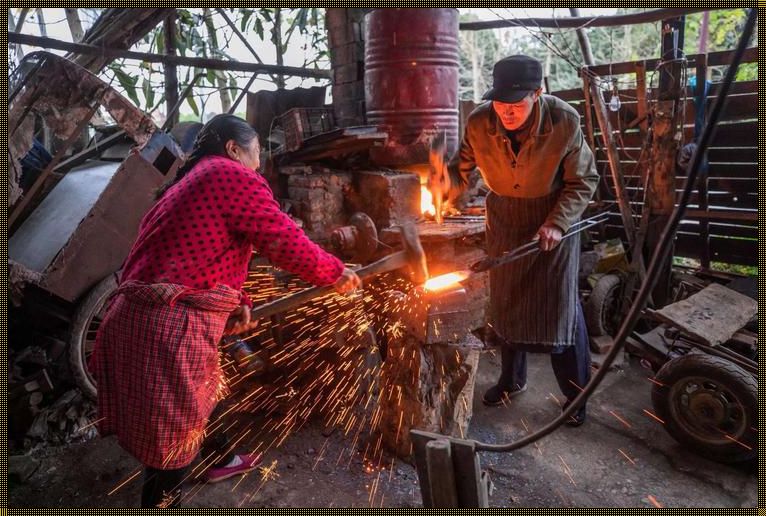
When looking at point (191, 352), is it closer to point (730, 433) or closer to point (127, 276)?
point (127, 276)

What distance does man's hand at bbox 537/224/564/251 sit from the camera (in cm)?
335

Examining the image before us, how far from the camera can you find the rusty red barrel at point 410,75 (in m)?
4.70

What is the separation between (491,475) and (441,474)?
1396mm

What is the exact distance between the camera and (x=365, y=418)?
3.91m

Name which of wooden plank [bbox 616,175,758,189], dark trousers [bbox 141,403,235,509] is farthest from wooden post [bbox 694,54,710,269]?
dark trousers [bbox 141,403,235,509]

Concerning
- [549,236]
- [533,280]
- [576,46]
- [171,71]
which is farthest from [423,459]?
[576,46]

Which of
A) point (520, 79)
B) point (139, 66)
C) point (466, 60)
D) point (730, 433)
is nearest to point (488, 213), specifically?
point (520, 79)

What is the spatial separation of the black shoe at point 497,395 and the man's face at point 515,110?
2.06 meters

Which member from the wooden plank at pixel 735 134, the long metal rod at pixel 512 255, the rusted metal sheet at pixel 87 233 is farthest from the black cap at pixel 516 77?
the wooden plank at pixel 735 134

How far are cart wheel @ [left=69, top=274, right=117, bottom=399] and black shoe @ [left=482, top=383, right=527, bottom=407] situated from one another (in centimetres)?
294

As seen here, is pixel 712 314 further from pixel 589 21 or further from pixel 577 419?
pixel 589 21

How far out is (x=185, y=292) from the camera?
2.46 m

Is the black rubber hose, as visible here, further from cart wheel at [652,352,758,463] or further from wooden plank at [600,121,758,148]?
wooden plank at [600,121,758,148]

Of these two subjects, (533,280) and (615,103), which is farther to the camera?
(615,103)
